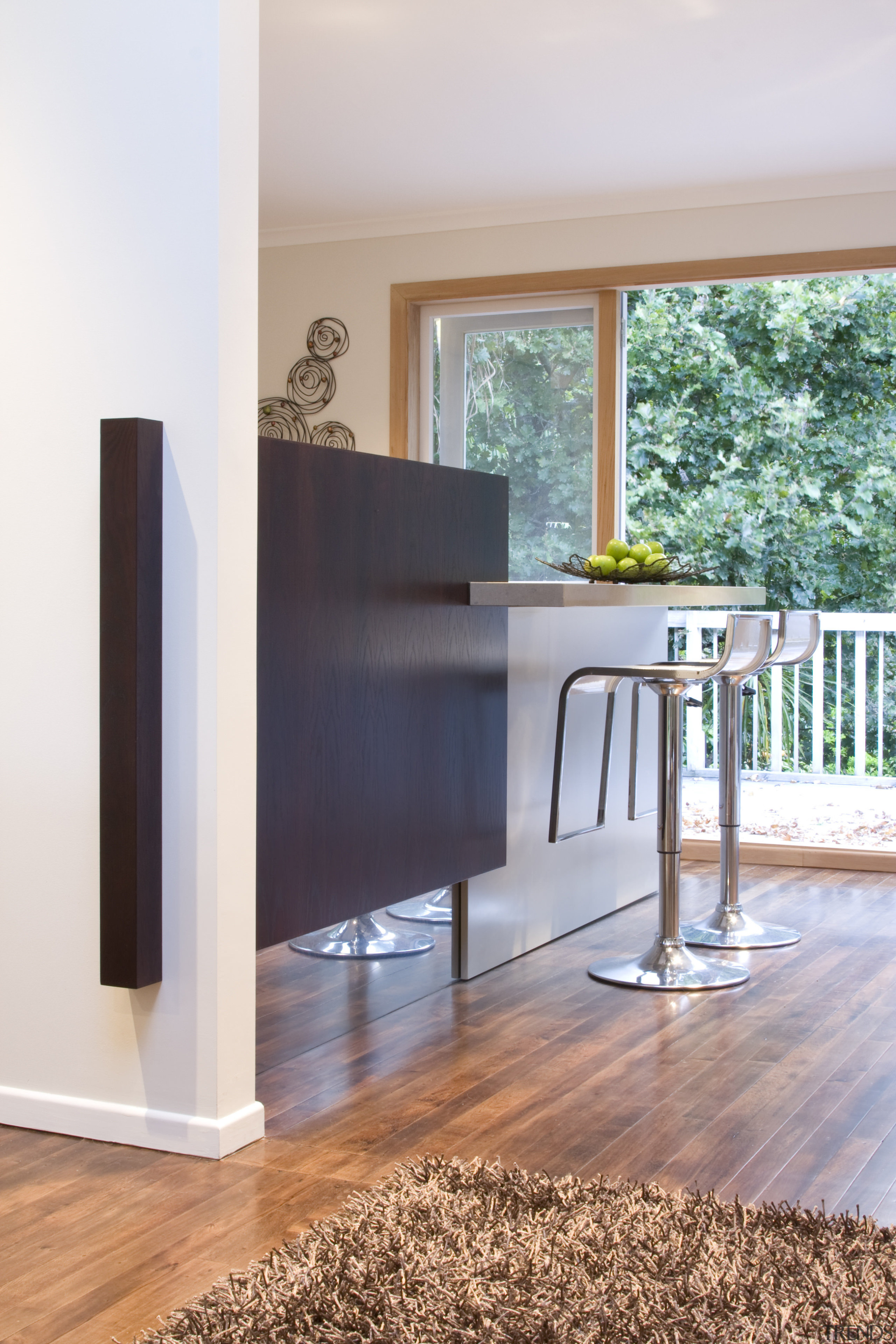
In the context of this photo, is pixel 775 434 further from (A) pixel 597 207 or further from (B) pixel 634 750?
(B) pixel 634 750

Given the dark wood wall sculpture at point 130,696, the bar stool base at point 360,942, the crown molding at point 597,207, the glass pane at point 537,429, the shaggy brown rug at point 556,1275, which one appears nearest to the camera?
the shaggy brown rug at point 556,1275

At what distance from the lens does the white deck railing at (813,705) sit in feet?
21.6

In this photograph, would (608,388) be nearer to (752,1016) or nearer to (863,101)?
(863,101)

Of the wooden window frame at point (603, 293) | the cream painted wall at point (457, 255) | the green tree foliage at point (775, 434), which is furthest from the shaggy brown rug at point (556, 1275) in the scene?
the green tree foliage at point (775, 434)

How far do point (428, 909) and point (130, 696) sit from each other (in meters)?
1.49

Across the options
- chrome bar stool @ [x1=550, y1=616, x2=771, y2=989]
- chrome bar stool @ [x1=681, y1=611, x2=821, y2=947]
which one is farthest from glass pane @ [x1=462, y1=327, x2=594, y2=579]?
chrome bar stool @ [x1=550, y1=616, x2=771, y2=989]

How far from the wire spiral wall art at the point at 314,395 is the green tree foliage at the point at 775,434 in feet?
8.46

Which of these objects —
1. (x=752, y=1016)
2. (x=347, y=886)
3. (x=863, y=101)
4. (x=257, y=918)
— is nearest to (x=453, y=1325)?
(x=257, y=918)

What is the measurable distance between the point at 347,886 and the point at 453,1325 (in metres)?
1.24

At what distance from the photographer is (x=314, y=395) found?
242 inches

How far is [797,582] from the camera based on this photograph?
827 cm

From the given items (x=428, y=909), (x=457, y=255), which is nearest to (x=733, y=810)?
(x=428, y=909)

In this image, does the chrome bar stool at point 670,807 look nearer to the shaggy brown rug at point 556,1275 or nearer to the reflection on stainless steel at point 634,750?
the reflection on stainless steel at point 634,750

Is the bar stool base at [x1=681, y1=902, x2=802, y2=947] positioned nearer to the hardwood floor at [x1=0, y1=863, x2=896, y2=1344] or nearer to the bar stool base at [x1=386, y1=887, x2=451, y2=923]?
the hardwood floor at [x1=0, y1=863, x2=896, y2=1344]
